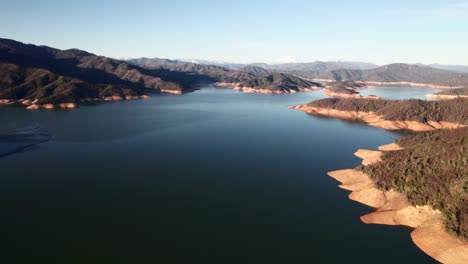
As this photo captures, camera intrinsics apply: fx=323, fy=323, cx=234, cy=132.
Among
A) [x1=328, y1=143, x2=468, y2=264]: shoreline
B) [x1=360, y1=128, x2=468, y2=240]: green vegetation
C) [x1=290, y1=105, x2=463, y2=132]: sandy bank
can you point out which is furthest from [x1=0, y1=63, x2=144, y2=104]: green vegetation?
[x1=360, y1=128, x2=468, y2=240]: green vegetation

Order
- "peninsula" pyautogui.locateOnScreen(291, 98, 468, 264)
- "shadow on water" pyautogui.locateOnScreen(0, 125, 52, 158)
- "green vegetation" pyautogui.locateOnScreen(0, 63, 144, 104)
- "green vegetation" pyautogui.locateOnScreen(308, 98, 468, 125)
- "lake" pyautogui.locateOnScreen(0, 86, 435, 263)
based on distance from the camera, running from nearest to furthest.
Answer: "lake" pyautogui.locateOnScreen(0, 86, 435, 263)
"peninsula" pyautogui.locateOnScreen(291, 98, 468, 264)
"shadow on water" pyautogui.locateOnScreen(0, 125, 52, 158)
"green vegetation" pyautogui.locateOnScreen(308, 98, 468, 125)
"green vegetation" pyautogui.locateOnScreen(0, 63, 144, 104)

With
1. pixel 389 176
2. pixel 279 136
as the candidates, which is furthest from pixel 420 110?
pixel 389 176

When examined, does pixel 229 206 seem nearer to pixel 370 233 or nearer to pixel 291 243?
pixel 291 243

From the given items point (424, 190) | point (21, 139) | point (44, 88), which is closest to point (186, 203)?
point (424, 190)

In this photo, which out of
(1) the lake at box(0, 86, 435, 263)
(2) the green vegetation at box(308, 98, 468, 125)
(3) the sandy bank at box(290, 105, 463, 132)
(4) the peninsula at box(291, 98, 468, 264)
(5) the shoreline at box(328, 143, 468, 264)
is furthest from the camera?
(2) the green vegetation at box(308, 98, 468, 125)

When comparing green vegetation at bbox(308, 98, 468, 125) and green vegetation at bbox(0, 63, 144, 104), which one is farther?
green vegetation at bbox(0, 63, 144, 104)

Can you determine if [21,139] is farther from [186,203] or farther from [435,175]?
[435,175]

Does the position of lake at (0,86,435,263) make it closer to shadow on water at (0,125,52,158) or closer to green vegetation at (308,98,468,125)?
shadow on water at (0,125,52,158)
